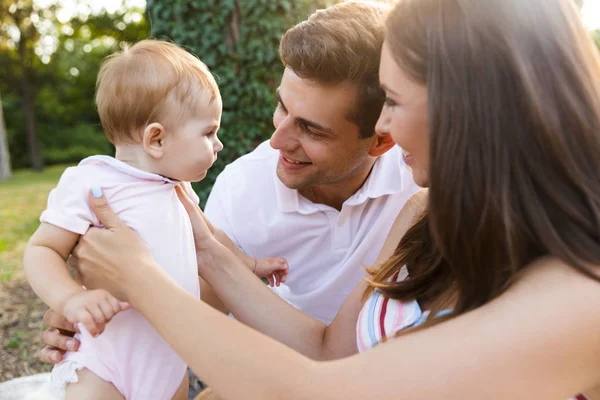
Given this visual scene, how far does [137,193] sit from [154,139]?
0.18 m

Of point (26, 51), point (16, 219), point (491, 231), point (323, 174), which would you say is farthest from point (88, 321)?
point (26, 51)

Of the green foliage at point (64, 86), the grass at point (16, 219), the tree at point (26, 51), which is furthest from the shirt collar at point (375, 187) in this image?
the green foliage at point (64, 86)

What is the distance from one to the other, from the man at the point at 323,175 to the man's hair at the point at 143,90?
0.62m

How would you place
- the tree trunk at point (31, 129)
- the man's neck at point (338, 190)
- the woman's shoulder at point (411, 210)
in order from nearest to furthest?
the woman's shoulder at point (411, 210) < the man's neck at point (338, 190) < the tree trunk at point (31, 129)

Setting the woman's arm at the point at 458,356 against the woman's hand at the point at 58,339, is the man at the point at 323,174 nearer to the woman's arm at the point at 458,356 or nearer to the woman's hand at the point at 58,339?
the woman's hand at the point at 58,339

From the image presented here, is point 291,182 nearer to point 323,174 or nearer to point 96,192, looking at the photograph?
point 323,174

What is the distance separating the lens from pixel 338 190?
2789mm

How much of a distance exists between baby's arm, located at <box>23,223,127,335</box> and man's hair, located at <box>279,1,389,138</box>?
114 cm

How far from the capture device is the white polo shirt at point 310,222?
2.72m

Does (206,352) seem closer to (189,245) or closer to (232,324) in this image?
(232,324)

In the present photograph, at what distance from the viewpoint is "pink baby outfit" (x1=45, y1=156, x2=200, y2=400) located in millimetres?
1962

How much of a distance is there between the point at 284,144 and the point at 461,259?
3.78ft

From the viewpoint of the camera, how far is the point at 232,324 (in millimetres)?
1625

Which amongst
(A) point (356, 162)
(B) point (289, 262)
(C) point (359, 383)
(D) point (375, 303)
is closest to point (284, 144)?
(A) point (356, 162)
